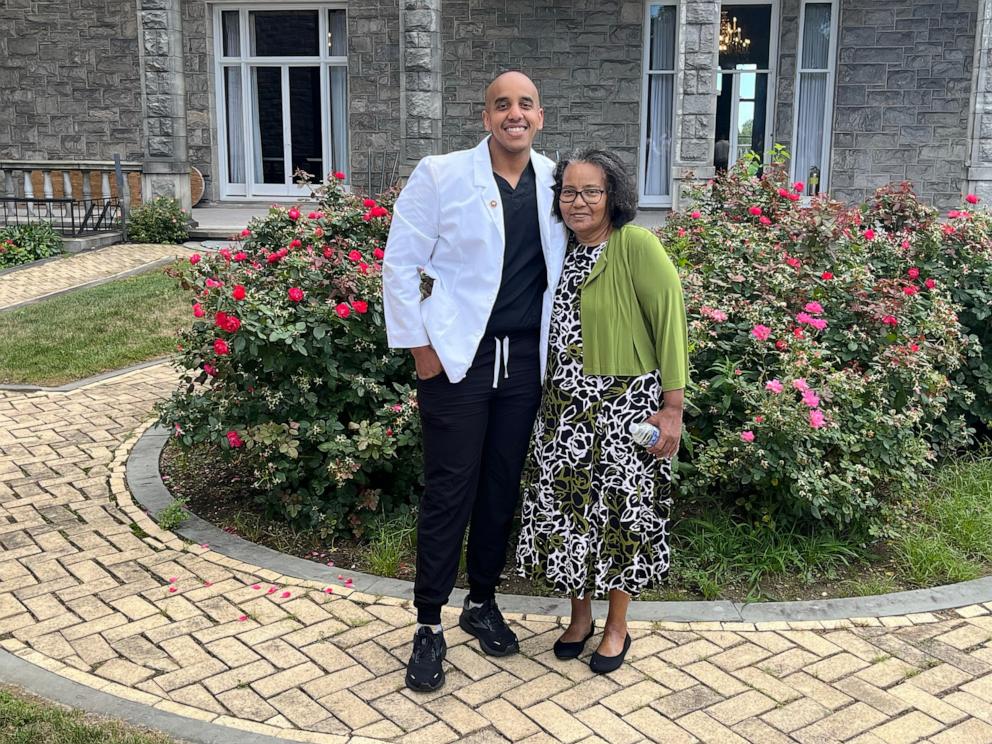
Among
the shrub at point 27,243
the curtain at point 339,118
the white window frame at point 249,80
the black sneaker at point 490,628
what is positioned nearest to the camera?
the black sneaker at point 490,628

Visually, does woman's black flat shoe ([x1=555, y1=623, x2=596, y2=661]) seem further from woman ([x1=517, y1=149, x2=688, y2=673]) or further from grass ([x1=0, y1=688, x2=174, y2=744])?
grass ([x1=0, y1=688, x2=174, y2=744])

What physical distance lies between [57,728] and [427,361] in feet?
5.19

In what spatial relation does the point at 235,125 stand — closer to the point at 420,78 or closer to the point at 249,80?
the point at 249,80

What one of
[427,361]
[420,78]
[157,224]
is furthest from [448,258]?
[157,224]

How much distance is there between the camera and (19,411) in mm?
6680

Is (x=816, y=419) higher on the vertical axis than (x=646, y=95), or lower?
lower

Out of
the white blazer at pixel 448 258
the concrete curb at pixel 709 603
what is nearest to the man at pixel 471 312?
the white blazer at pixel 448 258

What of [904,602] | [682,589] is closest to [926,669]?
[904,602]

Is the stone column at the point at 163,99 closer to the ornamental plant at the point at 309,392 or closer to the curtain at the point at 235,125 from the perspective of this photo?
the curtain at the point at 235,125

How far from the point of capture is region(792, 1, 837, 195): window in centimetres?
1470

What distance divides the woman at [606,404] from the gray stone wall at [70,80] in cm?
1422

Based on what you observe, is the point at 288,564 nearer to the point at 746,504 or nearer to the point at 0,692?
the point at 0,692

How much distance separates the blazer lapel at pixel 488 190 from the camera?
328 centimetres

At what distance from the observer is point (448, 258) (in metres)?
3.32
